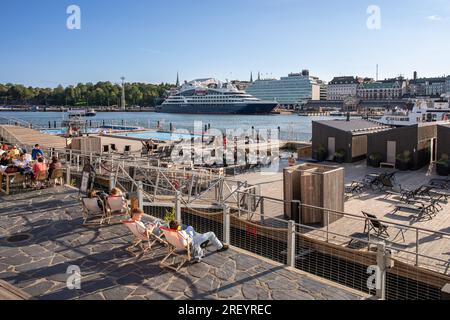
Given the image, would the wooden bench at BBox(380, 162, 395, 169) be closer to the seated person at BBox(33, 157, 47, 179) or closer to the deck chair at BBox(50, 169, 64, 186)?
the deck chair at BBox(50, 169, 64, 186)

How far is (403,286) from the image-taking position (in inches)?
296

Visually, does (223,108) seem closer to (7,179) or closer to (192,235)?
(7,179)

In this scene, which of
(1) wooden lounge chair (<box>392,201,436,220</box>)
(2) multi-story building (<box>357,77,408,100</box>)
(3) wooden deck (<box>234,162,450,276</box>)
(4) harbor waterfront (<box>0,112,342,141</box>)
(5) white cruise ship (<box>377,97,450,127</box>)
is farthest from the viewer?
(2) multi-story building (<box>357,77,408,100</box>)

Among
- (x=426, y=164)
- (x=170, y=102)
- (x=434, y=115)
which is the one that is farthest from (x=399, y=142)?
(x=170, y=102)

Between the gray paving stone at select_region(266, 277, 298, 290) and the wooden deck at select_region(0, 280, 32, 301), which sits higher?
the wooden deck at select_region(0, 280, 32, 301)

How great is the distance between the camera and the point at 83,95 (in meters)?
157

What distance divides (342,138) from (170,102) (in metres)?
99.7

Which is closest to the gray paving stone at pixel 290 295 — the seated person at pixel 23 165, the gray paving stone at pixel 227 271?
the gray paving stone at pixel 227 271

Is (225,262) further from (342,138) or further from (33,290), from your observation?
(342,138)

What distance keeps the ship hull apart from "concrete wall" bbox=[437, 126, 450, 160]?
291ft

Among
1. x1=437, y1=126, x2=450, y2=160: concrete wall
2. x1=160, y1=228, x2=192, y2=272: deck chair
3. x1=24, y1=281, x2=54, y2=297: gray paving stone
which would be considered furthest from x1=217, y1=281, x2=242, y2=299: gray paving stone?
x1=437, y1=126, x2=450, y2=160: concrete wall

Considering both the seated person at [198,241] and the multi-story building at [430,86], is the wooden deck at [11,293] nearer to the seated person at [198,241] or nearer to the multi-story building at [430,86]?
the seated person at [198,241]

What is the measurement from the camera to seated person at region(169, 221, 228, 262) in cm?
583

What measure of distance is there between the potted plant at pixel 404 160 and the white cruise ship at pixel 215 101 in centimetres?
8823
